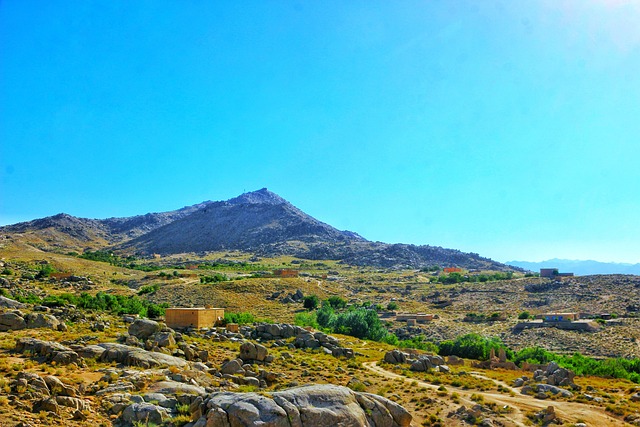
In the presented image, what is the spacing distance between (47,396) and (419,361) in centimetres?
2579

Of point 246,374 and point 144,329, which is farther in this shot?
point 144,329

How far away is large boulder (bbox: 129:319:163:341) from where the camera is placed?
31.9m

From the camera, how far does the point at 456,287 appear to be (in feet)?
355

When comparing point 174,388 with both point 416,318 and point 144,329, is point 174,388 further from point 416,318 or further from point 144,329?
point 416,318

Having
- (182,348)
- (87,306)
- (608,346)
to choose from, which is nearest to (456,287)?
(608,346)

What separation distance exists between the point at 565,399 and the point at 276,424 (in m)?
19.4

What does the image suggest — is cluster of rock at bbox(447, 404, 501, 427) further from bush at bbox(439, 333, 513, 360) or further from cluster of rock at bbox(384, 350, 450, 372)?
bush at bbox(439, 333, 513, 360)

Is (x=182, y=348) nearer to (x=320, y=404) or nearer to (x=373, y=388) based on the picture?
(x=373, y=388)

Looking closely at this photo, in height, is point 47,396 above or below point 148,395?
above

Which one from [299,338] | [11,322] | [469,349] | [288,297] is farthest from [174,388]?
[288,297]

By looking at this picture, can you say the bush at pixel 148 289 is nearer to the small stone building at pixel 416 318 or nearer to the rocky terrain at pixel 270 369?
the rocky terrain at pixel 270 369

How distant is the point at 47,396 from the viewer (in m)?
17.7

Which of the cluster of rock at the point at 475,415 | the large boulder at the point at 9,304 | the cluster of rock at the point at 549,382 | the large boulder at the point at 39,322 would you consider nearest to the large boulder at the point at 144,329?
the large boulder at the point at 39,322

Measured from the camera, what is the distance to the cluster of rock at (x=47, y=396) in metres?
17.0
